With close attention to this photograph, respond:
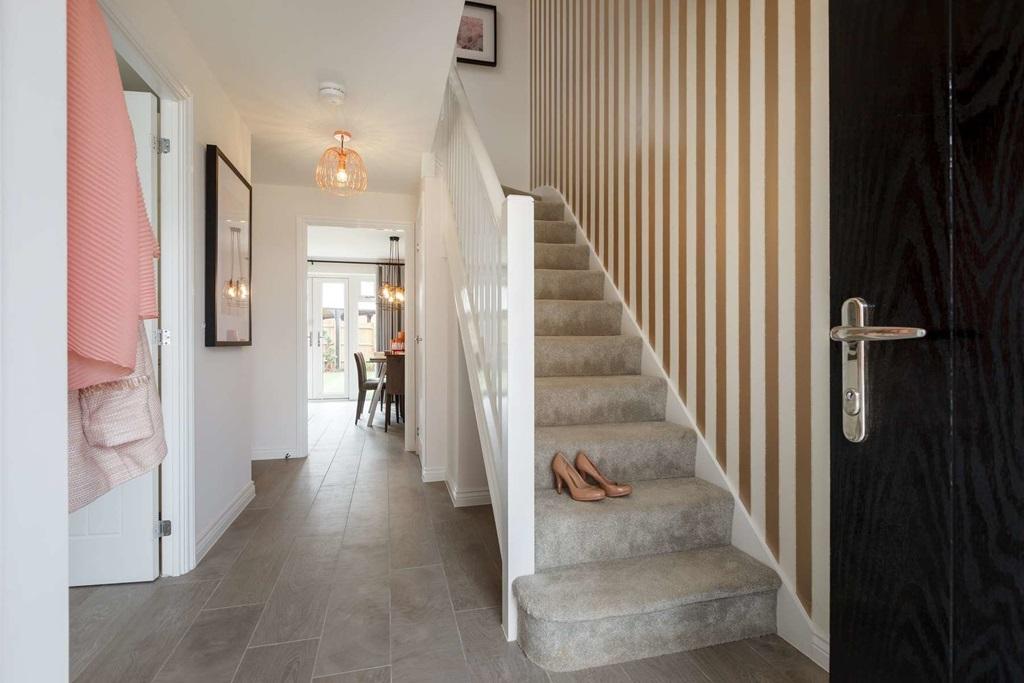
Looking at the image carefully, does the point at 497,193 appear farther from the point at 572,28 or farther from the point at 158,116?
the point at 572,28

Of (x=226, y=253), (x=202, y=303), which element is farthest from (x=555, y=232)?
(x=202, y=303)

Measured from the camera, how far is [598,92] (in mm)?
3062

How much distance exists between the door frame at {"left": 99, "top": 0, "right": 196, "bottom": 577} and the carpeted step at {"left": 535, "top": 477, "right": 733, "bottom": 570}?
1563mm

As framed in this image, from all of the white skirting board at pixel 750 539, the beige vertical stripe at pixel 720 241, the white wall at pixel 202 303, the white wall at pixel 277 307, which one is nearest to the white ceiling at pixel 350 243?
the white wall at pixel 277 307

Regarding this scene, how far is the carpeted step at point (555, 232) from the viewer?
3.29 m

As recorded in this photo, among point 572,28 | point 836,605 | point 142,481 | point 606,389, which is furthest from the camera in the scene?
point 572,28

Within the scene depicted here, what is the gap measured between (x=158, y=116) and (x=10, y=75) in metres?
1.95

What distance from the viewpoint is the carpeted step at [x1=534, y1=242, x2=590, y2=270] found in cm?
304

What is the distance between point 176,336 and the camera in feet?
6.78

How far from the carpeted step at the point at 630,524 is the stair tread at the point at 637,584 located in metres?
0.04

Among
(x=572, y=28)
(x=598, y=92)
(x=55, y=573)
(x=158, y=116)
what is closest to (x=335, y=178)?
(x=158, y=116)

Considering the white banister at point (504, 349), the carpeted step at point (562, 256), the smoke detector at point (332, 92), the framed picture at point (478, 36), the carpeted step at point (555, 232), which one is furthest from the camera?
the framed picture at point (478, 36)

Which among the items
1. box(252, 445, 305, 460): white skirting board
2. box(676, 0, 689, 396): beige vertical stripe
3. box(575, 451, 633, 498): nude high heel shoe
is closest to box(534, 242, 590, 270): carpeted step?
box(676, 0, 689, 396): beige vertical stripe

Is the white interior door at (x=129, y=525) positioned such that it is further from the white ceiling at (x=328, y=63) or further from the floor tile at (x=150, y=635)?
the white ceiling at (x=328, y=63)
